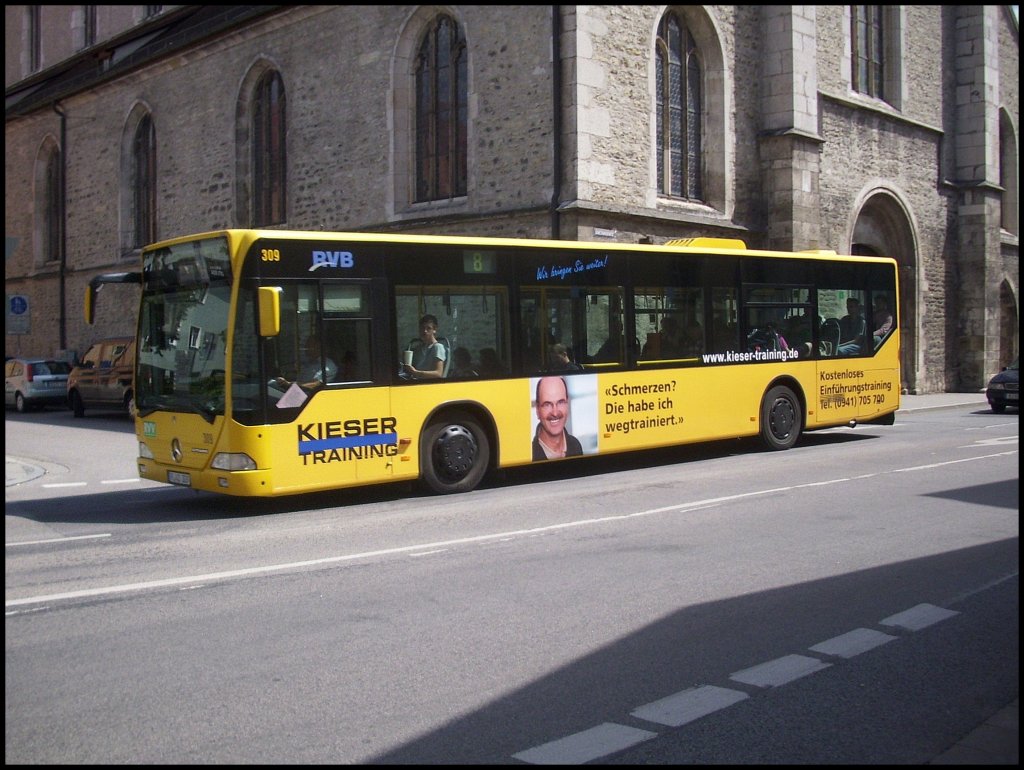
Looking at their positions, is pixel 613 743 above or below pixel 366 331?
below

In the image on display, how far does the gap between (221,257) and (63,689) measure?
6.06 m

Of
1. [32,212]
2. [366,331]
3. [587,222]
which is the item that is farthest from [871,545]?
[32,212]

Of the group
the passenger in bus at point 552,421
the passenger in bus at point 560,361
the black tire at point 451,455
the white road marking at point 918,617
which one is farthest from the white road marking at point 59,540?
the white road marking at point 918,617

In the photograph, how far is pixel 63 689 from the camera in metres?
4.81

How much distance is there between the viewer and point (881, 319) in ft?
54.9

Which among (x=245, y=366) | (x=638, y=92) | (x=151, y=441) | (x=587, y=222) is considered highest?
(x=638, y=92)

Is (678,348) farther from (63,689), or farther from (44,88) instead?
(44,88)

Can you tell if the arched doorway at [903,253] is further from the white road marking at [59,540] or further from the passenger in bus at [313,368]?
the white road marking at [59,540]

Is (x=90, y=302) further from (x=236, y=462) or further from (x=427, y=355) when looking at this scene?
(x=427, y=355)

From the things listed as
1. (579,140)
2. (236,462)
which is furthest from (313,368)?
(579,140)

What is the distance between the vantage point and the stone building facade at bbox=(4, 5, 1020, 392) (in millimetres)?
21141

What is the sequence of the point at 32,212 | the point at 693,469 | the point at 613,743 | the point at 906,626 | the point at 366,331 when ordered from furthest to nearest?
the point at 32,212 < the point at 693,469 < the point at 366,331 < the point at 906,626 < the point at 613,743

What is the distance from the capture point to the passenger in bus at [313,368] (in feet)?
33.7

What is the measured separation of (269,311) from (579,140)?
11.8 meters
